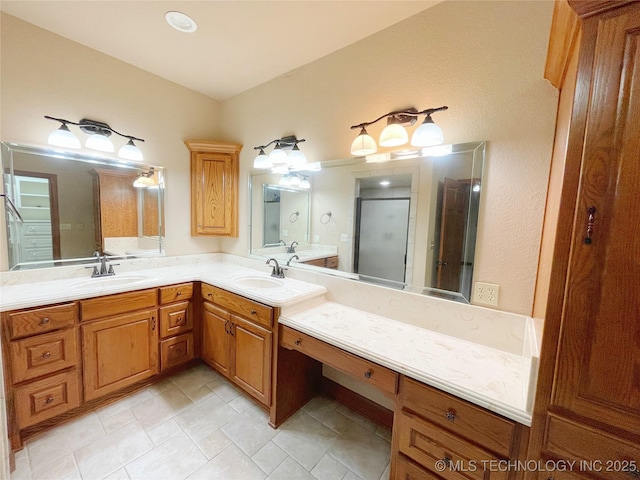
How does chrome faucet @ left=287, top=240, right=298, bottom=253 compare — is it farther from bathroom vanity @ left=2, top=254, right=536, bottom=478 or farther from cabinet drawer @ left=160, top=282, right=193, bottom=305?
cabinet drawer @ left=160, top=282, right=193, bottom=305

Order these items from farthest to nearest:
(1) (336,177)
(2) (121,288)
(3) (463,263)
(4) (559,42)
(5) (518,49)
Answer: (1) (336,177)
(2) (121,288)
(3) (463,263)
(5) (518,49)
(4) (559,42)

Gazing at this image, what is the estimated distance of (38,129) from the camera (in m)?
1.85

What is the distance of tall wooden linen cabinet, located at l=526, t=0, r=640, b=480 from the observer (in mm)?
669

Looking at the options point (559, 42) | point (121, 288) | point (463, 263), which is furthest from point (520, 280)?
point (121, 288)

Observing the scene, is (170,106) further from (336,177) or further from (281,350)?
(281,350)

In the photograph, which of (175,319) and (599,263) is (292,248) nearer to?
(175,319)

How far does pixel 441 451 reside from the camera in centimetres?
106

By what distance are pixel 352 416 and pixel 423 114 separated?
84.7 inches

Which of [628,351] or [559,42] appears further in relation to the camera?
[559,42]

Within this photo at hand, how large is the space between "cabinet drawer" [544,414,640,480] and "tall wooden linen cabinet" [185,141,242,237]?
8.81ft

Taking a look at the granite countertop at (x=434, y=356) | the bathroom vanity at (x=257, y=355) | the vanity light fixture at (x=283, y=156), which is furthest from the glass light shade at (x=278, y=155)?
the granite countertop at (x=434, y=356)

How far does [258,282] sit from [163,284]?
766mm

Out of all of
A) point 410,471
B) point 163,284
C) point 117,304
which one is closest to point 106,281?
point 117,304

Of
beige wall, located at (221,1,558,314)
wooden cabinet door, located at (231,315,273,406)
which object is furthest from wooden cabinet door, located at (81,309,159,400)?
beige wall, located at (221,1,558,314)
